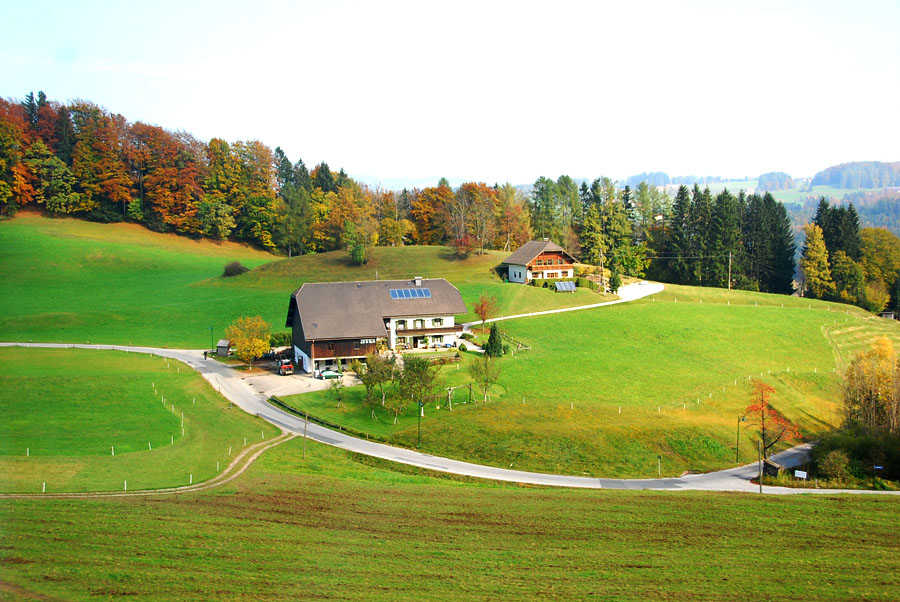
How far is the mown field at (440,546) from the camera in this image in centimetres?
2020

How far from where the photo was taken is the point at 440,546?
23.8 metres

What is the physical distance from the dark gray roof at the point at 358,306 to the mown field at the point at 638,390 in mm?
7672

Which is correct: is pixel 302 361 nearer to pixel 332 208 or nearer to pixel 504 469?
pixel 504 469

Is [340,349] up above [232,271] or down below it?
below

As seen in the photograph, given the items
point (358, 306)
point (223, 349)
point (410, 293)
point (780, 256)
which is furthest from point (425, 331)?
point (780, 256)

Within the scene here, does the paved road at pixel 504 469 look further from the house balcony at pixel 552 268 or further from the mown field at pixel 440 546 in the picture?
the house balcony at pixel 552 268

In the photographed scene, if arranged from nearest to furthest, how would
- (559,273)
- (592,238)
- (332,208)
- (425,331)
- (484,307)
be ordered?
(425,331), (484,307), (559,273), (592,238), (332,208)

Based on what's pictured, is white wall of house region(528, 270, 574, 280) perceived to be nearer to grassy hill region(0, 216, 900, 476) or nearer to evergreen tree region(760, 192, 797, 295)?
grassy hill region(0, 216, 900, 476)

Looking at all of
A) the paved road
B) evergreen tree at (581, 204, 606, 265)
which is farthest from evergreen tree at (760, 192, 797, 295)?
the paved road

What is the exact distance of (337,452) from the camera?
38469 mm

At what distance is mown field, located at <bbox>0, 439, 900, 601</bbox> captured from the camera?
20.2 m

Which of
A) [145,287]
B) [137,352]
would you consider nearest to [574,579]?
[137,352]

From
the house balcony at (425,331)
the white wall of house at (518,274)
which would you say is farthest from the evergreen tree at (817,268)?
the house balcony at (425,331)

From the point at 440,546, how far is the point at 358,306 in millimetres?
39560
